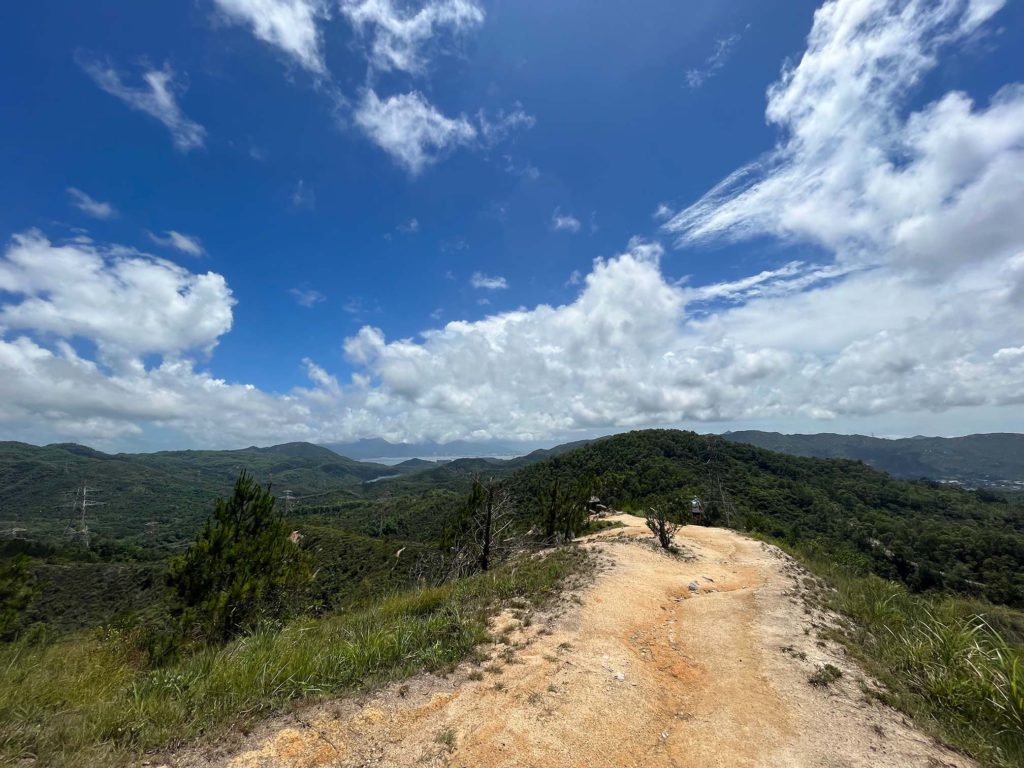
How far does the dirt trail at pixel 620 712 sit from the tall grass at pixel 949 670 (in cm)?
38

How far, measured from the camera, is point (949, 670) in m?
5.97

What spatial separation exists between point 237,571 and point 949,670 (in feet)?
51.2

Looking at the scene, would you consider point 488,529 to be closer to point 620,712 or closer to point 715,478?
point 620,712

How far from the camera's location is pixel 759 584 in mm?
12109

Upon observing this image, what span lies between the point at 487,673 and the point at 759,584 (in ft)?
31.3

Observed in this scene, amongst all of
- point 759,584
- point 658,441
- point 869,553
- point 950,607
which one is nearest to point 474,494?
point 759,584

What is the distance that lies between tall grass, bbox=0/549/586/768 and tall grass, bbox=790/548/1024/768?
6197 millimetres

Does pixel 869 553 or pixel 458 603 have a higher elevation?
pixel 458 603

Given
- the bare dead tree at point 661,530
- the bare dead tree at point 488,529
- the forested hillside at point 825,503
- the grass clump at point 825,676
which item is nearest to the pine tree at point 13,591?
the bare dead tree at point 488,529

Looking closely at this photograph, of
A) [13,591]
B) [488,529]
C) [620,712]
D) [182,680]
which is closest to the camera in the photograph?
[182,680]

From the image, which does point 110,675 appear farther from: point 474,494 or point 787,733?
point 474,494

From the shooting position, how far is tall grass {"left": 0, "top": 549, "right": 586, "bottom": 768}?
395 centimetres

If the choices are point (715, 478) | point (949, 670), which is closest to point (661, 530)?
point (949, 670)

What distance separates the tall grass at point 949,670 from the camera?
15.6 ft
